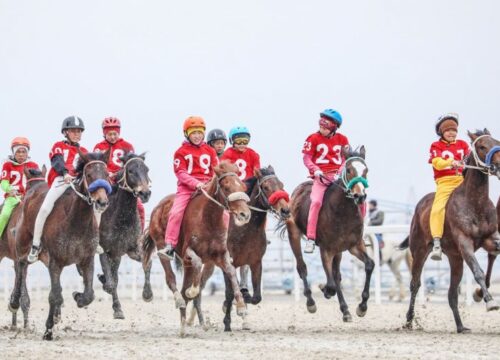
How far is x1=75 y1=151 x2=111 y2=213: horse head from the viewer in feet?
43.8

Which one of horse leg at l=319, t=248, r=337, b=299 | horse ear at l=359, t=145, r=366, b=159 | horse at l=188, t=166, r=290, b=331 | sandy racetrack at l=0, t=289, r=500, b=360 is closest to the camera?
sandy racetrack at l=0, t=289, r=500, b=360

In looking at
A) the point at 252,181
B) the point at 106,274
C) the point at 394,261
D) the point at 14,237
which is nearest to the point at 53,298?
the point at 106,274

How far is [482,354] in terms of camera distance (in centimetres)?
1160

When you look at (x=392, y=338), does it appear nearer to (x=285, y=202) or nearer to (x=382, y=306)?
(x=285, y=202)

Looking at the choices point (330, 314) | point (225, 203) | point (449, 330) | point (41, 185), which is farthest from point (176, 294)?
point (330, 314)

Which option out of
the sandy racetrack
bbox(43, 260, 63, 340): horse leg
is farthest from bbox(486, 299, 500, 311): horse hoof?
bbox(43, 260, 63, 340): horse leg

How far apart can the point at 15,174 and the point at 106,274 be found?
3028 mm

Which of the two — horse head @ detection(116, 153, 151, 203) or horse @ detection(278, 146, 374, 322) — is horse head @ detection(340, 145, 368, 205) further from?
horse head @ detection(116, 153, 151, 203)

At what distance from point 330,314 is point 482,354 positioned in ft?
26.5

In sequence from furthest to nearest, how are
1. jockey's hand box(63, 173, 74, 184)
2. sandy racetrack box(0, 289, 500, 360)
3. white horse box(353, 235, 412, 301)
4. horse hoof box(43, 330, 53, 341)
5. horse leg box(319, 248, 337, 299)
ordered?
white horse box(353, 235, 412, 301), horse leg box(319, 248, 337, 299), jockey's hand box(63, 173, 74, 184), horse hoof box(43, 330, 53, 341), sandy racetrack box(0, 289, 500, 360)

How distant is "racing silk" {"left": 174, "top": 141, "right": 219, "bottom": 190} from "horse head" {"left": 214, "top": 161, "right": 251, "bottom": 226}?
926 millimetres

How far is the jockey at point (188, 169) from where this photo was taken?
580 inches

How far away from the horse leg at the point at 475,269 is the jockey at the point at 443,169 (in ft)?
2.14

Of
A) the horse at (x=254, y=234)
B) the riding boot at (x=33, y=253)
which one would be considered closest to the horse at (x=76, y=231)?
the riding boot at (x=33, y=253)
